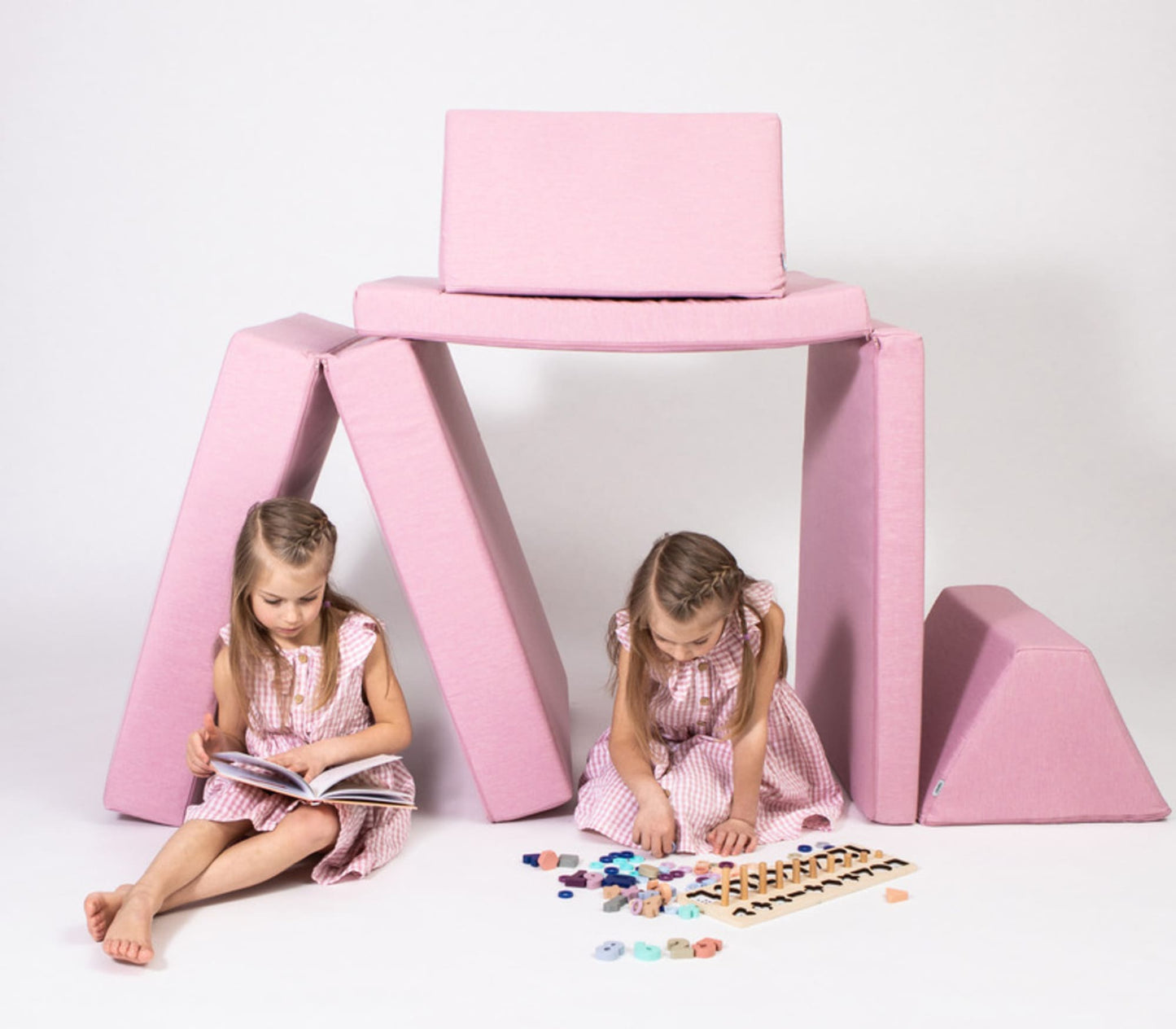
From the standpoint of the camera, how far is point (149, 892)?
241 centimetres

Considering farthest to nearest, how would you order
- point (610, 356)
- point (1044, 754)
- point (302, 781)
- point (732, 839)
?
point (610, 356)
point (1044, 754)
point (732, 839)
point (302, 781)

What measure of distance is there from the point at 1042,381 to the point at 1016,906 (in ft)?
7.76

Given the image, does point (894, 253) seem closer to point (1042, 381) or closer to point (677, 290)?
point (1042, 381)

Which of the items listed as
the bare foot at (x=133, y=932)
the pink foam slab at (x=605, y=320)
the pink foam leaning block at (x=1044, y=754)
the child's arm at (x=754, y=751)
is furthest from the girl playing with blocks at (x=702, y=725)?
the bare foot at (x=133, y=932)

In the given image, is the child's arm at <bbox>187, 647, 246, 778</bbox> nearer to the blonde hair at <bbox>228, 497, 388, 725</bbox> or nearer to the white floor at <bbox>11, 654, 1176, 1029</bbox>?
the blonde hair at <bbox>228, 497, 388, 725</bbox>

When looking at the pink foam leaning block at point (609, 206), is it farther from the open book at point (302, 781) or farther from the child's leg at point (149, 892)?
the child's leg at point (149, 892)

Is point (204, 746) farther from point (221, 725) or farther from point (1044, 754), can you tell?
point (1044, 754)

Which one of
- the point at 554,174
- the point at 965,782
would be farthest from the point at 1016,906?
the point at 554,174

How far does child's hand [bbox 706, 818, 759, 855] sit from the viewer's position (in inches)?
110

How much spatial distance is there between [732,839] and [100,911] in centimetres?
109

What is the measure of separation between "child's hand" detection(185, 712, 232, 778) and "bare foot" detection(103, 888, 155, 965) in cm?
31

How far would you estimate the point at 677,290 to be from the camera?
2.79 m

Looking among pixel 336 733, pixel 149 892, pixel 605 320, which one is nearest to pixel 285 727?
pixel 336 733

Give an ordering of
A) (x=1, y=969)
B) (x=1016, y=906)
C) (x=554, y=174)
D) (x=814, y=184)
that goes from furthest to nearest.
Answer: (x=814, y=184) < (x=554, y=174) < (x=1016, y=906) < (x=1, y=969)
